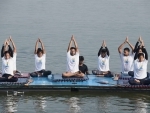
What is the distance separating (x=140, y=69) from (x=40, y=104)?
411cm

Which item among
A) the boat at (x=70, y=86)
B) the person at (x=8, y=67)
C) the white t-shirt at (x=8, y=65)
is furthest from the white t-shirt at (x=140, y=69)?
the white t-shirt at (x=8, y=65)

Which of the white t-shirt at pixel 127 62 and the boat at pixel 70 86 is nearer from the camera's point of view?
the boat at pixel 70 86

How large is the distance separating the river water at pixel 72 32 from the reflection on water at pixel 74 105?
0.11 ft

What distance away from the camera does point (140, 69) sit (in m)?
21.8

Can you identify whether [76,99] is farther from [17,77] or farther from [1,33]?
[1,33]

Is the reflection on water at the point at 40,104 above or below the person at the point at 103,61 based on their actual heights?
below

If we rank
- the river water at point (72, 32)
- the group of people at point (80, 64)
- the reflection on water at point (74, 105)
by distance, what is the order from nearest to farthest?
the reflection on water at point (74, 105) → the river water at point (72, 32) → the group of people at point (80, 64)

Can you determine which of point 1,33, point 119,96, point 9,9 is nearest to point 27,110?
point 119,96

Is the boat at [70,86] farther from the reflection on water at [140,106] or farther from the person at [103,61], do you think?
the person at [103,61]

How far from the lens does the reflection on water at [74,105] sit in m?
19.9

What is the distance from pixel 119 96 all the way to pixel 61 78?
245 cm

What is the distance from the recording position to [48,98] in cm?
2139

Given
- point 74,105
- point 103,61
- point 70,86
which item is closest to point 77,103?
point 74,105

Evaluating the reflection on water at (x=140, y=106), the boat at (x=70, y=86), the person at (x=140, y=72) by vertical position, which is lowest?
the reflection on water at (x=140, y=106)
